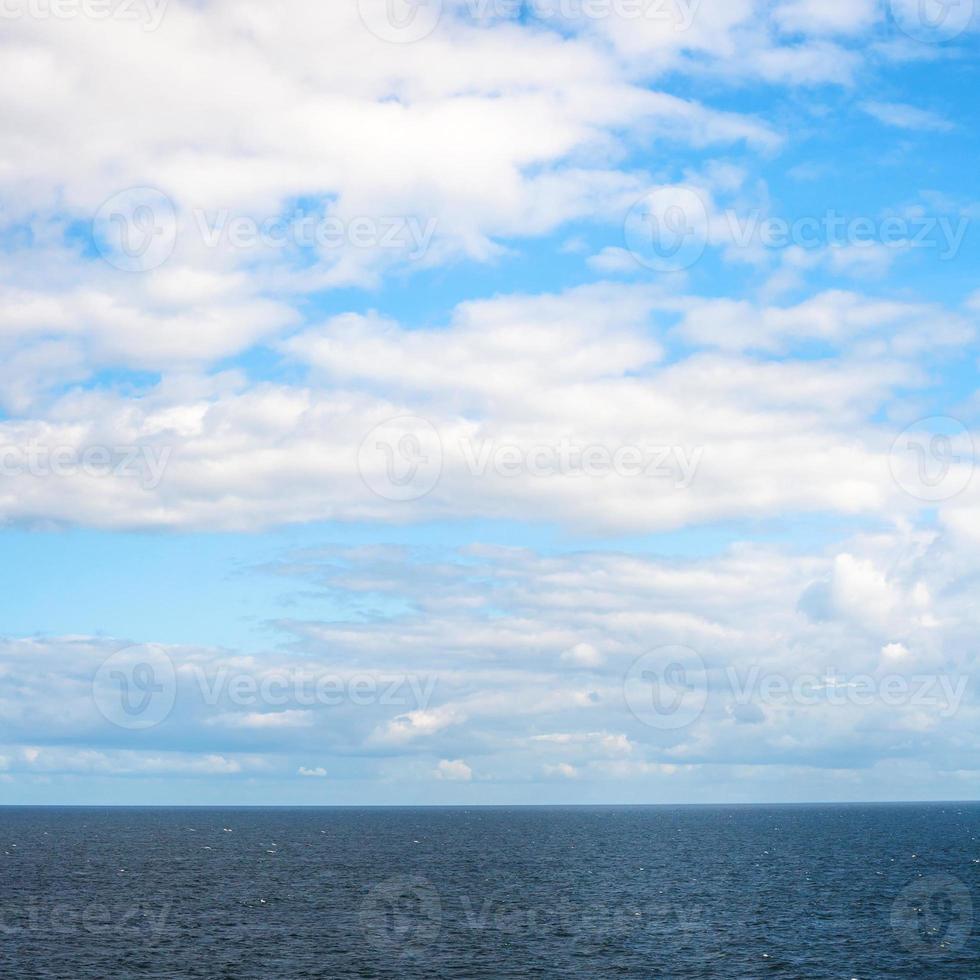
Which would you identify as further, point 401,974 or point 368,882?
point 368,882

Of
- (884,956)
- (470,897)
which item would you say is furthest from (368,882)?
(884,956)

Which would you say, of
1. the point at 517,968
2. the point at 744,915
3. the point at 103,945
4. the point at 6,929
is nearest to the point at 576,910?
the point at 744,915

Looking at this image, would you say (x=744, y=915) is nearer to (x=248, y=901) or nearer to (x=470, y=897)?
(x=470, y=897)

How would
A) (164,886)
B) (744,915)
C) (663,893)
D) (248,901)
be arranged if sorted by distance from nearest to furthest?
(744,915) → (248,901) → (663,893) → (164,886)

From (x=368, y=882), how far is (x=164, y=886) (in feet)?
100

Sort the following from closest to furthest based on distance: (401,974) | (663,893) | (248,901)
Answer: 1. (401,974)
2. (248,901)
3. (663,893)

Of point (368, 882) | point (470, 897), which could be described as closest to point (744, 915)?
point (470, 897)

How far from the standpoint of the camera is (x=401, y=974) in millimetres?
90000

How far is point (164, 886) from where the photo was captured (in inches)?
6083

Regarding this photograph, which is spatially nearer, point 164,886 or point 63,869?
point 164,886

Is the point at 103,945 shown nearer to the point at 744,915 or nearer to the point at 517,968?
the point at 517,968

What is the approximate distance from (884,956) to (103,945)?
75.7 metres

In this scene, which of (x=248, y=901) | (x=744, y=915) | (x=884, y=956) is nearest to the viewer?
(x=884, y=956)

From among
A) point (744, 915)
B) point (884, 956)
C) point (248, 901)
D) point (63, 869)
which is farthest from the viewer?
point (63, 869)
